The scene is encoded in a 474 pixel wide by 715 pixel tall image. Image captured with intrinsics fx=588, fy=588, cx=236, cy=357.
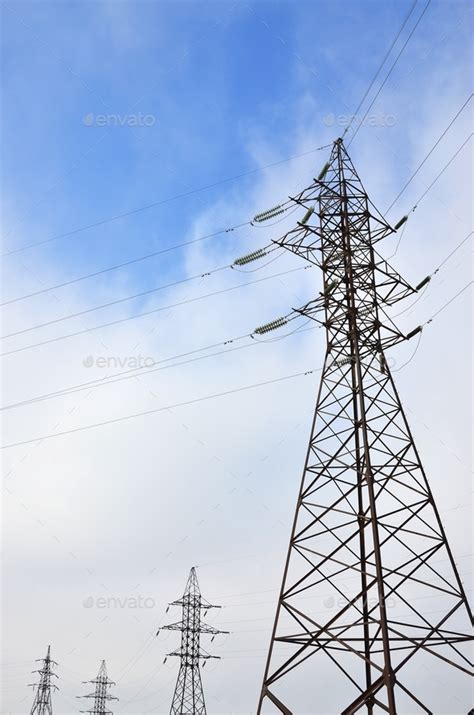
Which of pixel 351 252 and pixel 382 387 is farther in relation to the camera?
pixel 351 252

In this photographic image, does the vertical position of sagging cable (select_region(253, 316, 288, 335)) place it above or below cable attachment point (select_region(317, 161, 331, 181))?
below

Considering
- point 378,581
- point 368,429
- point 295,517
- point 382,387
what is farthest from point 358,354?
point 378,581

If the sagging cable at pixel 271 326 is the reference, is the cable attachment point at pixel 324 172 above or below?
above

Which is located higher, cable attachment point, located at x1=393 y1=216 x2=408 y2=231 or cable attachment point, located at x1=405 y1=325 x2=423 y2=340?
cable attachment point, located at x1=393 y1=216 x2=408 y2=231

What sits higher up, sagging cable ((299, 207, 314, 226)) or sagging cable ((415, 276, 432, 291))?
sagging cable ((299, 207, 314, 226))

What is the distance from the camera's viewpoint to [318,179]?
1991 cm

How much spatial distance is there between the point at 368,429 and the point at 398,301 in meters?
4.85

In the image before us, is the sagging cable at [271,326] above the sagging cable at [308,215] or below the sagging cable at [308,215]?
below

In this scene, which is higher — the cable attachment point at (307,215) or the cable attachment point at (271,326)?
the cable attachment point at (307,215)

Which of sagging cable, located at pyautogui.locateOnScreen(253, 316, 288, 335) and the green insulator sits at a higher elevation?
the green insulator

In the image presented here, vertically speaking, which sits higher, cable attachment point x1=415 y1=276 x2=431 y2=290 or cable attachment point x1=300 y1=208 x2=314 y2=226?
cable attachment point x1=300 y1=208 x2=314 y2=226

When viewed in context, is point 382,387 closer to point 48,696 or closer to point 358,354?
point 358,354

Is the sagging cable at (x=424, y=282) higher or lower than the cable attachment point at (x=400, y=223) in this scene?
lower

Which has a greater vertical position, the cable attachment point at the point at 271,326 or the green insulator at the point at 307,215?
the green insulator at the point at 307,215
